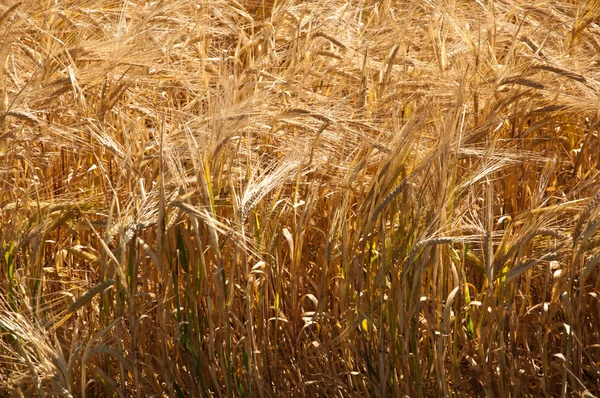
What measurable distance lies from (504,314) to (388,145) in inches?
15.2

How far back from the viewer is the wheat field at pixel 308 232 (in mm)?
1662

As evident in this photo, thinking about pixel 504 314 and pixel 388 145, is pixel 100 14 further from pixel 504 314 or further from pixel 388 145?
pixel 504 314

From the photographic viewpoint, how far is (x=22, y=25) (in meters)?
2.41

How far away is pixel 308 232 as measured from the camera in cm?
207

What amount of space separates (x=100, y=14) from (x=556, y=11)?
1.38 metres

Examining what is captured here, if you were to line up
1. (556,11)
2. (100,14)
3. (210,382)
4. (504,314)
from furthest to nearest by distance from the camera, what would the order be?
(100,14), (556,11), (210,382), (504,314)

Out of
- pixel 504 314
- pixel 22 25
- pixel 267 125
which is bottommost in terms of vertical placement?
pixel 504 314

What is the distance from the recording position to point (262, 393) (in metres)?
1.72

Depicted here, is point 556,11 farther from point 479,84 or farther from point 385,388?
point 385,388

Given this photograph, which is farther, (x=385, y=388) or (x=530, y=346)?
(x=530, y=346)

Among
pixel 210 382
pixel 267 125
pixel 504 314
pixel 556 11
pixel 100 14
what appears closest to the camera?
pixel 504 314

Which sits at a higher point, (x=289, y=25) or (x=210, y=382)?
(x=289, y=25)

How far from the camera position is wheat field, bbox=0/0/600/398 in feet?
5.45

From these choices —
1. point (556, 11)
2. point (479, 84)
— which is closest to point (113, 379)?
point (479, 84)
